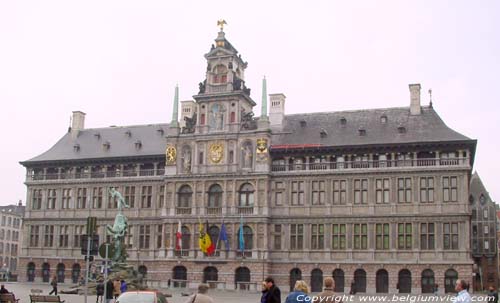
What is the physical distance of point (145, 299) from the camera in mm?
23578

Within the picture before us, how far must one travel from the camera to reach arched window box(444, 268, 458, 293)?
5875 centimetres

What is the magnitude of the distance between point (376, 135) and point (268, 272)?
16.0m

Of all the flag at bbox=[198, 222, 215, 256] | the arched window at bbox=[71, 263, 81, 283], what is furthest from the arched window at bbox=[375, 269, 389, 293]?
the arched window at bbox=[71, 263, 81, 283]

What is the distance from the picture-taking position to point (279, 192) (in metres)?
65.9

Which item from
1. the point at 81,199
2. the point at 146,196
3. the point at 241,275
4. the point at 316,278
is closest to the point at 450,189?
the point at 316,278

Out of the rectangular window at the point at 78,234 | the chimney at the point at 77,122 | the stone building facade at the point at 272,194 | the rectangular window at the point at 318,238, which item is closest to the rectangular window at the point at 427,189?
the stone building facade at the point at 272,194

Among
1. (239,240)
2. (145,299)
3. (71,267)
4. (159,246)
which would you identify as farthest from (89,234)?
(71,267)

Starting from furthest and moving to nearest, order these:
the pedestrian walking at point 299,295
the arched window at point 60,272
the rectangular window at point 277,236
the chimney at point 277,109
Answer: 1. the arched window at point 60,272
2. the chimney at point 277,109
3. the rectangular window at point 277,236
4. the pedestrian walking at point 299,295

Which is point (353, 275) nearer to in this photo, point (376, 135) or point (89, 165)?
point (376, 135)

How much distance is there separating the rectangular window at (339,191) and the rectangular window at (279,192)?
4969mm

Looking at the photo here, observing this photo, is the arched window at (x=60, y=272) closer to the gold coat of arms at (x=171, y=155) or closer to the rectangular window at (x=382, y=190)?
the gold coat of arms at (x=171, y=155)

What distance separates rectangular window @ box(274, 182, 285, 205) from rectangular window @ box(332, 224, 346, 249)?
563cm

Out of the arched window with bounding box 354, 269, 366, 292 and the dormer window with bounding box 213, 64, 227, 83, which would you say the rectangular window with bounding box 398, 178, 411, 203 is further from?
the dormer window with bounding box 213, 64, 227, 83

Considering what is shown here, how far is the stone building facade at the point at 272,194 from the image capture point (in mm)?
60656
